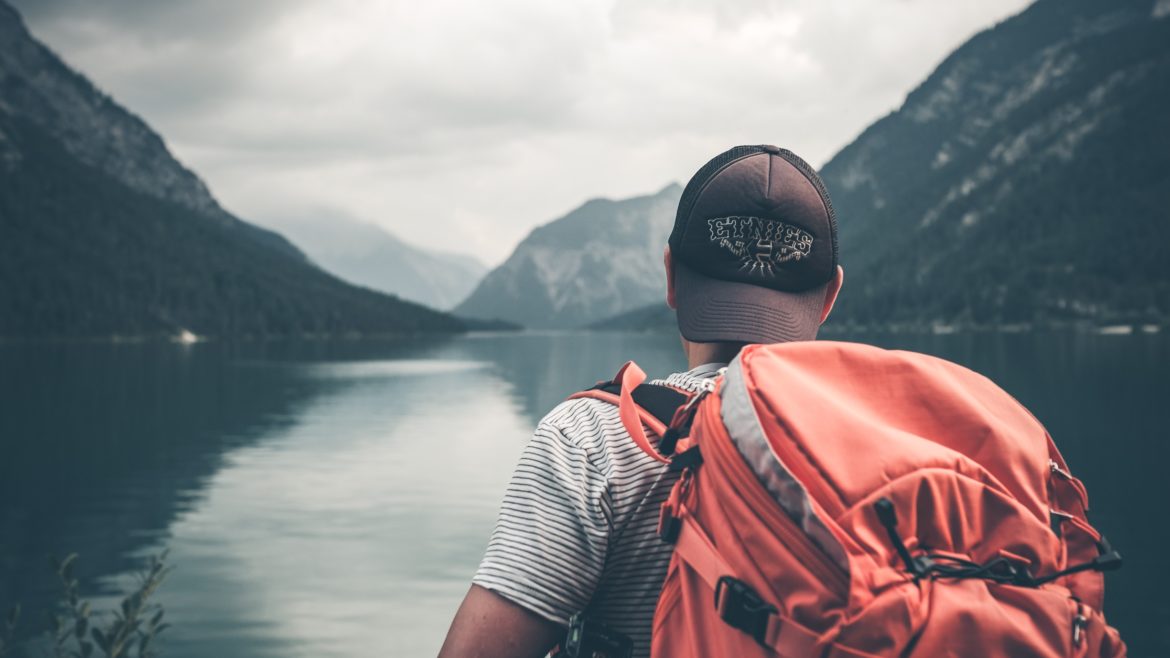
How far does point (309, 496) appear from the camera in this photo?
25953 mm

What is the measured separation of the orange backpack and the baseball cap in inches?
13.0

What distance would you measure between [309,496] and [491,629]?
83.2 ft

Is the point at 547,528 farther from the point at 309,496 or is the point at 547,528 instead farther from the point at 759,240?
the point at 309,496

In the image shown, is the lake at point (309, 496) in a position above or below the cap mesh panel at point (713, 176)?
below

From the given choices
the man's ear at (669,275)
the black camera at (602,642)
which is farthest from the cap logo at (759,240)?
the black camera at (602,642)

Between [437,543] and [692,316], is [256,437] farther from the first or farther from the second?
[692,316]

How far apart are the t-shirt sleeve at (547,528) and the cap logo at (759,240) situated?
22.6 inches

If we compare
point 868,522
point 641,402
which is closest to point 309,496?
point 641,402

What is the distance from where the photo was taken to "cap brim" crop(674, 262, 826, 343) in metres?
2.19

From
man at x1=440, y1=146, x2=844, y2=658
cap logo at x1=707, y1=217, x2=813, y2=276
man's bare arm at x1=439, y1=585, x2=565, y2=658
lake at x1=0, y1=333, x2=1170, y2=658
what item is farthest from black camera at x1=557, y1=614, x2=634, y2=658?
lake at x1=0, y1=333, x2=1170, y2=658

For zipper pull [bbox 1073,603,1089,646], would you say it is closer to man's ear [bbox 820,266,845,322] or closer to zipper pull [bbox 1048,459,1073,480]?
zipper pull [bbox 1048,459,1073,480]

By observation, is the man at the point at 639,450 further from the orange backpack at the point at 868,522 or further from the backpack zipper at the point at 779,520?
the backpack zipper at the point at 779,520

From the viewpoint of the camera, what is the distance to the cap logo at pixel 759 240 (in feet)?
7.09

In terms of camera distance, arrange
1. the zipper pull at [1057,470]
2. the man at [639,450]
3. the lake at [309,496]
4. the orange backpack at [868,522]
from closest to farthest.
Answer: the orange backpack at [868,522], the zipper pull at [1057,470], the man at [639,450], the lake at [309,496]
